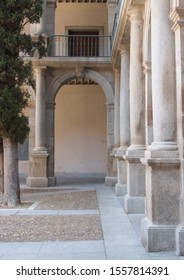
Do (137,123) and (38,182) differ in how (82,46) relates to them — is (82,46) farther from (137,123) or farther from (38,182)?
(137,123)

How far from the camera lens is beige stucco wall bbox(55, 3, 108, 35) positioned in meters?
20.1

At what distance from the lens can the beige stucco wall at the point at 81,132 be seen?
821 inches

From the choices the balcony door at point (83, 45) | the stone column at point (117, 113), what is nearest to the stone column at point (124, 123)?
the stone column at point (117, 113)

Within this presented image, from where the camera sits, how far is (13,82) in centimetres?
1034

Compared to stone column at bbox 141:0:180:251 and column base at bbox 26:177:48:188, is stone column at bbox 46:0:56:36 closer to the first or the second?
column base at bbox 26:177:48:188

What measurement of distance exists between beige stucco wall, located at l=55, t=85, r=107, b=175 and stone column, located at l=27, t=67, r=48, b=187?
4.86 metres

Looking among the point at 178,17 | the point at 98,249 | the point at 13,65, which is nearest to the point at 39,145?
the point at 13,65

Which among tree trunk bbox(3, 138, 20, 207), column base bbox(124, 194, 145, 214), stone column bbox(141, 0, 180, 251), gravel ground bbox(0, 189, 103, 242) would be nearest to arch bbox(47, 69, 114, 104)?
gravel ground bbox(0, 189, 103, 242)

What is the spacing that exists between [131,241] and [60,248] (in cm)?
118

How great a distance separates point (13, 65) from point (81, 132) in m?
11.0

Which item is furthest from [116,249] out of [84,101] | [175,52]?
[84,101]

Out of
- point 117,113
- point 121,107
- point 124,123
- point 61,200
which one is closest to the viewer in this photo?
point 61,200

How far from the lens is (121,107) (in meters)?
11.9

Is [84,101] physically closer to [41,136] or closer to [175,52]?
[41,136]
